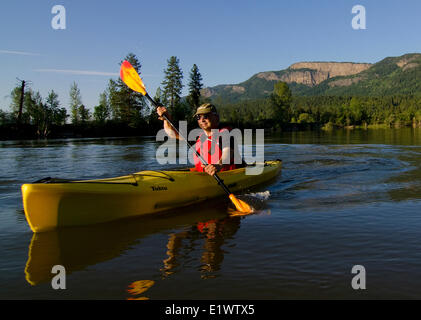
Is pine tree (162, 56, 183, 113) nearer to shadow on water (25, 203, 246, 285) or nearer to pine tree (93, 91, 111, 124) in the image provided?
pine tree (93, 91, 111, 124)

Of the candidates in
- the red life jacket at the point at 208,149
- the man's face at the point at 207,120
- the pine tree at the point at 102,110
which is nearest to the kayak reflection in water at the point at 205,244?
the red life jacket at the point at 208,149

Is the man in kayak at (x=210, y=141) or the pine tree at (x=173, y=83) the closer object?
the man in kayak at (x=210, y=141)

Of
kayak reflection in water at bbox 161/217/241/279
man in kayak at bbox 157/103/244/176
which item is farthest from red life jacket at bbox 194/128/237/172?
kayak reflection in water at bbox 161/217/241/279

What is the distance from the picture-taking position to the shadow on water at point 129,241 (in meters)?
4.37

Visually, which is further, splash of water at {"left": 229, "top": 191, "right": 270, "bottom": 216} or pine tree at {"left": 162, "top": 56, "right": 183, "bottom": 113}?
pine tree at {"left": 162, "top": 56, "right": 183, "bottom": 113}

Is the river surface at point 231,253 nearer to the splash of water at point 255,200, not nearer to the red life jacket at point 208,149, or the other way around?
the splash of water at point 255,200

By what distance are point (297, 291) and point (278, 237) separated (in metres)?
1.70

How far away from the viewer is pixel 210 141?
753 centimetres

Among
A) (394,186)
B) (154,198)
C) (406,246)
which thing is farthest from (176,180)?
(394,186)

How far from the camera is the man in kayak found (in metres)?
7.24

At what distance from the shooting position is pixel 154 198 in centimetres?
662

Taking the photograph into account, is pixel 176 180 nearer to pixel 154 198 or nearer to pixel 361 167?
pixel 154 198

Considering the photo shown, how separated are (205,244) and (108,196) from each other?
2.02m

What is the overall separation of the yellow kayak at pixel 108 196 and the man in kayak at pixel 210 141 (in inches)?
15.2
